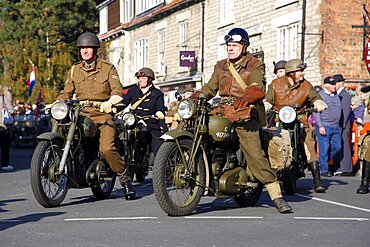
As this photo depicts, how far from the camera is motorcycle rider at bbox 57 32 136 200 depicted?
10305 mm

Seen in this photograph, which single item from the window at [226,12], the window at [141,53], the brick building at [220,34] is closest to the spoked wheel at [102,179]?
the brick building at [220,34]

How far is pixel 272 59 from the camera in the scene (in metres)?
27.6

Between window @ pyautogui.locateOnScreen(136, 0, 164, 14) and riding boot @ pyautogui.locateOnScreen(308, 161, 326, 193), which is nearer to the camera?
riding boot @ pyautogui.locateOnScreen(308, 161, 326, 193)

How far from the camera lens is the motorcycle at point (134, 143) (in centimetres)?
1197

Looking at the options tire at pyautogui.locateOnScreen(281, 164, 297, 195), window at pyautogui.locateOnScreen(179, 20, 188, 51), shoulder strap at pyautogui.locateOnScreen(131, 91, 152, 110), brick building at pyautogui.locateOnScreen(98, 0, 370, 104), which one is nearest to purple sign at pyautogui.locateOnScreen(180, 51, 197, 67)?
brick building at pyautogui.locateOnScreen(98, 0, 370, 104)

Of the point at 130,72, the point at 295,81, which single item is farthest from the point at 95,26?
the point at 295,81

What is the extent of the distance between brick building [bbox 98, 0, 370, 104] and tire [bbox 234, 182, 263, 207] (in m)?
14.7

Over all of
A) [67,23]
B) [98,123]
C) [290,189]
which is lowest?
[290,189]

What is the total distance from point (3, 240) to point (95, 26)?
172 feet

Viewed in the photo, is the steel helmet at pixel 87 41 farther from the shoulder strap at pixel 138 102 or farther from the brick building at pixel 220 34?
the brick building at pixel 220 34

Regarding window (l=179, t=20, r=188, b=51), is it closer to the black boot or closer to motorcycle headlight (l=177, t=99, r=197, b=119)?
the black boot

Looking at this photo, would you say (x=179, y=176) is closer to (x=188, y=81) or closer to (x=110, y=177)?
(x=110, y=177)

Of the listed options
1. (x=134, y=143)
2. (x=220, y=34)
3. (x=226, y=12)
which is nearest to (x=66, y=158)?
(x=134, y=143)

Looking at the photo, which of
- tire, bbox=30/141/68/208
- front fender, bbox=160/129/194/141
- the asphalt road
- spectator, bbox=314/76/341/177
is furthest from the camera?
spectator, bbox=314/76/341/177
